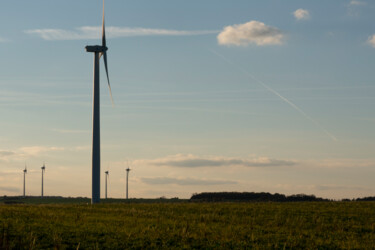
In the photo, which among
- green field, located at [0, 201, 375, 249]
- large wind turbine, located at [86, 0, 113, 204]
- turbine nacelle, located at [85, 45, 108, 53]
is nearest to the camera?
green field, located at [0, 201, 375, 249]

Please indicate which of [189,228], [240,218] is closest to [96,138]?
[240,218]

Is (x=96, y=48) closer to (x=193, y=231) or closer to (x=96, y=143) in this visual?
(x=96, y=143)

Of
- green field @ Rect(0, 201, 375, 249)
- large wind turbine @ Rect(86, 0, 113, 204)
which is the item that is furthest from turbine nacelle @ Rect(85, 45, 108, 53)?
green field @ Rect(0, 201, 375, 249)

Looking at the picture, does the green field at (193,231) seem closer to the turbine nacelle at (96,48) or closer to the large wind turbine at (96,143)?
the large wind turbine at (96,143)

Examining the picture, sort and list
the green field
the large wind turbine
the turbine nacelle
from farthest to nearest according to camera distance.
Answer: the turbine nacelle → the large wind turbine → the green field

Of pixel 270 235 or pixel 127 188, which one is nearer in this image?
pixel 270 235

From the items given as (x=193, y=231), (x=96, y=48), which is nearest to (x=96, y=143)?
(x=96, y=48)

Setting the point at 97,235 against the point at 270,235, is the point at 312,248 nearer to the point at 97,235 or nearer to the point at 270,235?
the point at 270,235

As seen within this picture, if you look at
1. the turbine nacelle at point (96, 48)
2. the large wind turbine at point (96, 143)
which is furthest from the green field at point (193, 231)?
the turbine nacelle at point (96, 48)

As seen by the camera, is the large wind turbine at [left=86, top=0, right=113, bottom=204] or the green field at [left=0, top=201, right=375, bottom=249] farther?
the large wind turbine at [left=86, top=0, right=113, bottom=204]

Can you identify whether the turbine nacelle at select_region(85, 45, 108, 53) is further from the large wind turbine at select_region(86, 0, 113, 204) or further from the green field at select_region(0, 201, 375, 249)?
the green field at select_region(0, 201, 375, 249)

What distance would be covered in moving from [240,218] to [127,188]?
8520 centimetres

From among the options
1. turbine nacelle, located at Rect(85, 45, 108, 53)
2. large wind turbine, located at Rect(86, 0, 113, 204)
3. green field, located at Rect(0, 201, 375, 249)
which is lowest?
green field, located at Rect(0, 201, 375, 249)

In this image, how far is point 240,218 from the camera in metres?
50.2
